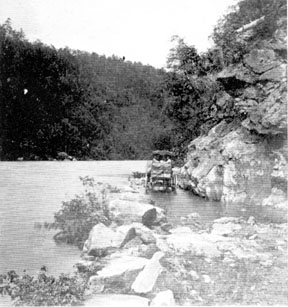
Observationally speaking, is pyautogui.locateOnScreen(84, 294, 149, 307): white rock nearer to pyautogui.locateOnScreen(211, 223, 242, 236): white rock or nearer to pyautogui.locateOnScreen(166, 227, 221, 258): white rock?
pyautogui.locateOnScreen(166, 227, 221, 258): white rock

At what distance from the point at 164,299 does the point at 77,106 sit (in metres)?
16.3

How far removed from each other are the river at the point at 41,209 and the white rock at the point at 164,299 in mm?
1910

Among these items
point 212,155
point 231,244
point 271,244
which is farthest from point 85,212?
point 212,155

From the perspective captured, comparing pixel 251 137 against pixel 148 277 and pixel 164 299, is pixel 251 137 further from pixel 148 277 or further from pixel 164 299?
pixel 164 299

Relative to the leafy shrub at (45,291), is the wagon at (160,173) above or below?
above

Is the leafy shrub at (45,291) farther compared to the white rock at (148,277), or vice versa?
the white rock at (148,277)

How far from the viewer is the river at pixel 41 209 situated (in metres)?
7.12

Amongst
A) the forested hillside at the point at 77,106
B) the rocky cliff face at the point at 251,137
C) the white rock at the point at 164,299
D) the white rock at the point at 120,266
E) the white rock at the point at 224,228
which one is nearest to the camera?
the white rock at the point at 164,299

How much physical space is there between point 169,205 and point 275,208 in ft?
9.58

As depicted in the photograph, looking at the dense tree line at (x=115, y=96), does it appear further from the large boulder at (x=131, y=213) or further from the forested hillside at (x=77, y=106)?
the large boulder at (x=131, y=213)

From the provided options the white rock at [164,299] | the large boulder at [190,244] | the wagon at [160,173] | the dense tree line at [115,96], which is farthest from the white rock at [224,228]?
the wagon at [160,173]

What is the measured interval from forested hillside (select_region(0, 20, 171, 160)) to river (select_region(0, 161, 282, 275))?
127 cm

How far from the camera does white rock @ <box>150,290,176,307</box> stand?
4.99m

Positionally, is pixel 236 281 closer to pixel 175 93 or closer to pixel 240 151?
pixel 240 151
